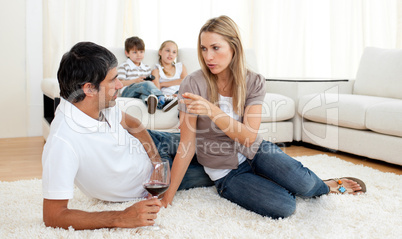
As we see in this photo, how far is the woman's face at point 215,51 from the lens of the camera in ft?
5.50

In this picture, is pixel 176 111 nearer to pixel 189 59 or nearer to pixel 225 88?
pixel 189 59

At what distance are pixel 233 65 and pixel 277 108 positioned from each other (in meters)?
1.68

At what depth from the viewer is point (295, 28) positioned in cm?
490

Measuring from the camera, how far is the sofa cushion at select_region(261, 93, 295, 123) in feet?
10.9

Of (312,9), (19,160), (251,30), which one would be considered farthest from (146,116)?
(312,9)

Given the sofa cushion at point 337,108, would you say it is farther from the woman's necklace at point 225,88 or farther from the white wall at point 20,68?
the white wall at point 20,68

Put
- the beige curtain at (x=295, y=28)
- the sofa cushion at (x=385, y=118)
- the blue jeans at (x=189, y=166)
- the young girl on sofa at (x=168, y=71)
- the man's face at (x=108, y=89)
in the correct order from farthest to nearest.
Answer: the beige curtain at (x=295, y=28)
the young girl on sofa at (x=168, y=71)
the sofa cushion at (x=385, y=118)
the blue jeans at (x=189, y=166)
the man's face at (x=108, y=89)

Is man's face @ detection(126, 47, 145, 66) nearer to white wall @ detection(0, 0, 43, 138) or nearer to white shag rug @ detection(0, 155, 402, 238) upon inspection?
white wall @ detection(0, 0, 43, 138)

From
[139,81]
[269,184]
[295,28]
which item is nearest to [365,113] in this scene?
[269,184]

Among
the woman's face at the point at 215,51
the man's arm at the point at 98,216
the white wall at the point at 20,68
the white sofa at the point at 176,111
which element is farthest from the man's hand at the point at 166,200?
the white wall at the point at 20,68

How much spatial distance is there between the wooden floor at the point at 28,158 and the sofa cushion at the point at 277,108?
0.98ft

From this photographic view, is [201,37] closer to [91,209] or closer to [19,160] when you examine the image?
[91,209]

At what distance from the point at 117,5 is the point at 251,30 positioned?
174 centimetres

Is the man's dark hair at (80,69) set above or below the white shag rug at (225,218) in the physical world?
above
